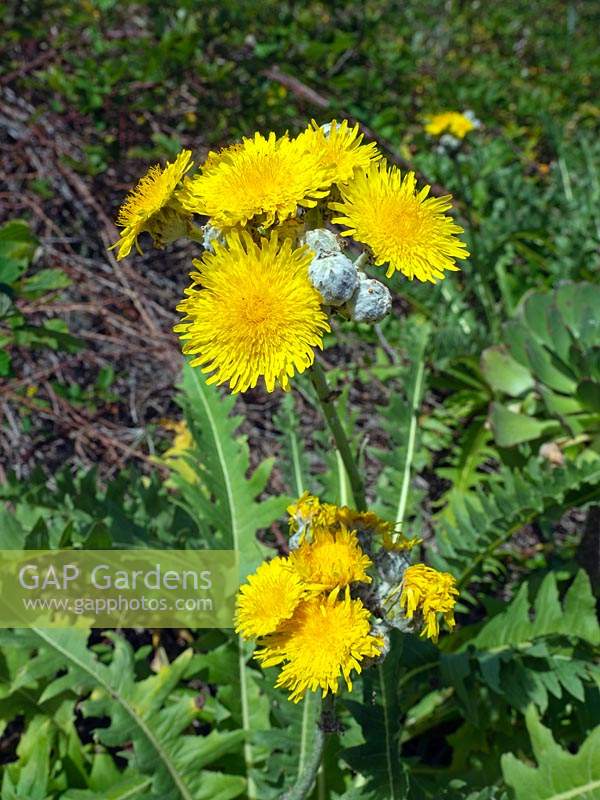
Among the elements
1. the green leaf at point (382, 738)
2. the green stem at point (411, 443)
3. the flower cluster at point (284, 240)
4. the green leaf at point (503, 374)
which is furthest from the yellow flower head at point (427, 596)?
the green leaf at point (503, 374)

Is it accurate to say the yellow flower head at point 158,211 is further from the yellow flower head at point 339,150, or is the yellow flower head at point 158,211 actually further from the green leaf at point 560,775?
the green leaf at point 560,775

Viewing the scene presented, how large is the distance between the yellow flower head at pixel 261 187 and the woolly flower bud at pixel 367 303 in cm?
18

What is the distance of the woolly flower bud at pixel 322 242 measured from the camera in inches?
48.5

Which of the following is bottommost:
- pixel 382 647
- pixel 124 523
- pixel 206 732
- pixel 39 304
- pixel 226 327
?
pixel 382 647

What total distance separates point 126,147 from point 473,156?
6.90 feet

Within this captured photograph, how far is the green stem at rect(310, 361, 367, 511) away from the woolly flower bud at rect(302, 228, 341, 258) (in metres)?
0.24

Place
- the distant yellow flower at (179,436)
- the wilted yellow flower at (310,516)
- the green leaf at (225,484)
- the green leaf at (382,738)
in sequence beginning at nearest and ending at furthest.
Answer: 1. the wilted yellow flower at (310,516)
2. the green leaf at (382,738)
3. the green leaf at (225,484)
4. the distant yellow flower at (179,436)

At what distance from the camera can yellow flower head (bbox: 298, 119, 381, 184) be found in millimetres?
1311

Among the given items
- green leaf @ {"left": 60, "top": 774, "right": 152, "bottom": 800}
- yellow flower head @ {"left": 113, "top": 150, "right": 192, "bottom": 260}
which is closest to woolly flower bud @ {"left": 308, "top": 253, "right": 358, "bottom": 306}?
yellow flower head @ {"left": 113, "top": 150, "right": 192, "bottom": 260}

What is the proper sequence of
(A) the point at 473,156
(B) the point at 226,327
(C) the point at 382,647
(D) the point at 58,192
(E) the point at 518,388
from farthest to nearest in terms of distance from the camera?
(A) the point at 473,156 < (D) the point at 58,192 < (E) the point at 518,388 < (C) the point at 382,647 < (B) the point at 226,327

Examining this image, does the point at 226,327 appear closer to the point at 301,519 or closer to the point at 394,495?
the point at 301,519

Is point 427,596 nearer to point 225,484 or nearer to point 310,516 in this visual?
point 310,516

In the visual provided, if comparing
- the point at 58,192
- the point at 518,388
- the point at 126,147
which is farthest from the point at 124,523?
the point at 126,147

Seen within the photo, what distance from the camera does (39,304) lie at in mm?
3096
